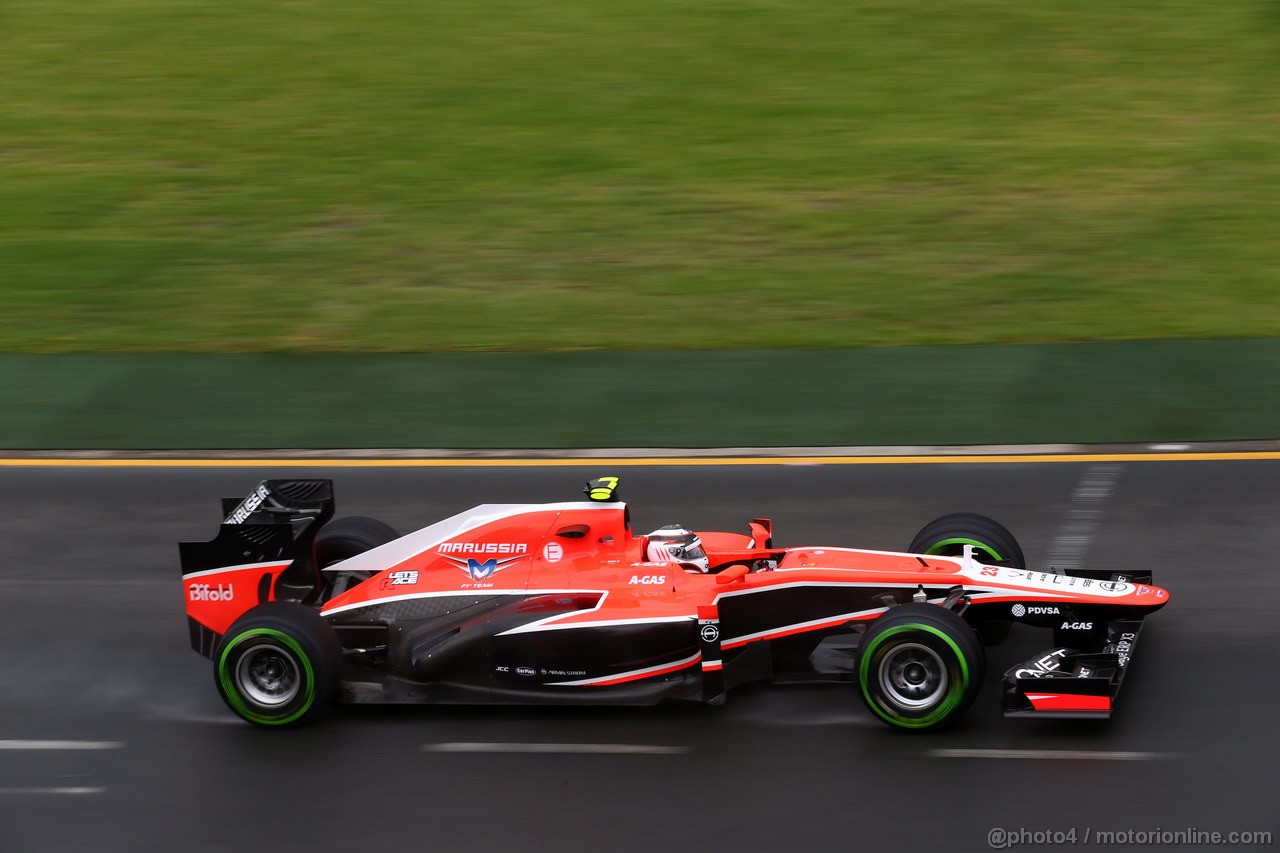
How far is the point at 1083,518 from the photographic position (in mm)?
11258

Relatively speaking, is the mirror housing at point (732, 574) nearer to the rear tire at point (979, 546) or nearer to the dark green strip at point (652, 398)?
the rear tire at point (979, 546)

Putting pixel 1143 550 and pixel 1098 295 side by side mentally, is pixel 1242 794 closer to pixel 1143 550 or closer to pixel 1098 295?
pixel 1143 550

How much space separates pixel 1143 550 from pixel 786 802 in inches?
171

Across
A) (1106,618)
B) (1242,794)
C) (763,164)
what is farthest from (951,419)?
(763,164)

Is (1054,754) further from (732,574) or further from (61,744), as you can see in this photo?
(61,744)

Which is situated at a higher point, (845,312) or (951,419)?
(845,312)

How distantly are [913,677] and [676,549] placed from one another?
1585 mm

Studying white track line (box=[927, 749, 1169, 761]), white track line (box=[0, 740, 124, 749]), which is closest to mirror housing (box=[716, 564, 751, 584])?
white track line (box=[927, 749, 1169, 761])

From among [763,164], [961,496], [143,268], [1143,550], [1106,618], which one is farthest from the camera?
[763,164]

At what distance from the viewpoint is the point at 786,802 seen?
7523 mm

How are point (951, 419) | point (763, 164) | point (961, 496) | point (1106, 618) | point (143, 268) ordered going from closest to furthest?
point (1106, 618) → point (961, 496) → point (951, 419) → point (143, 268) → point (763, 164)

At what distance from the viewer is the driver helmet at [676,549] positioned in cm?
874

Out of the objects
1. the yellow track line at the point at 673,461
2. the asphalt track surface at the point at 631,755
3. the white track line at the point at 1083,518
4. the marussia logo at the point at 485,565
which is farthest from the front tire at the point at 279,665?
the white track line at the point at 1083,518

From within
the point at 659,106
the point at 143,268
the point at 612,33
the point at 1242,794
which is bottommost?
the point at 1242,794
